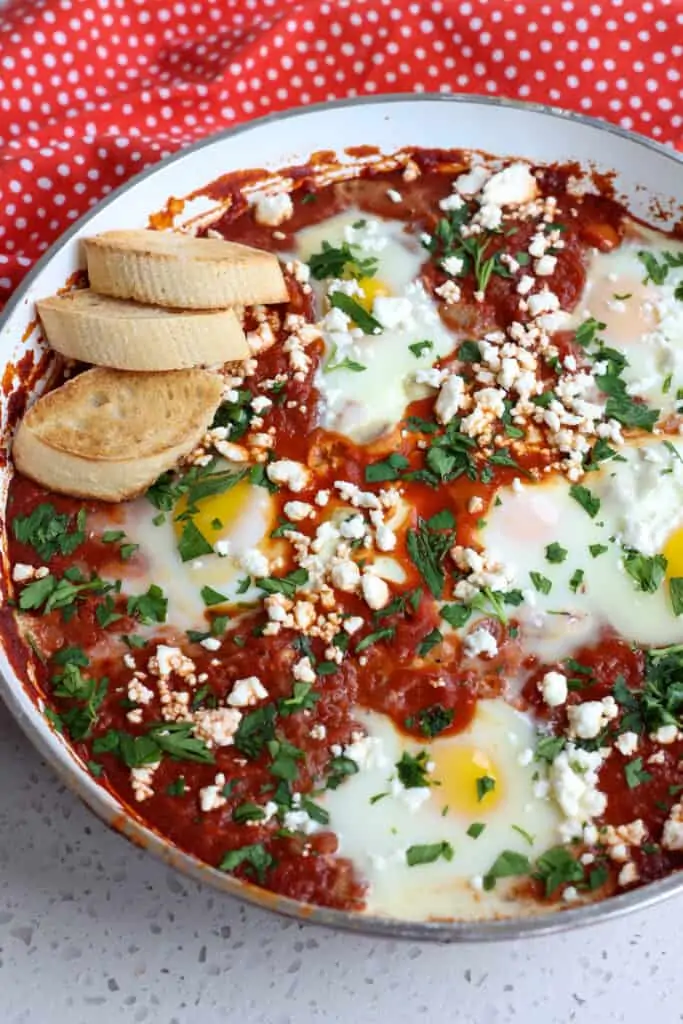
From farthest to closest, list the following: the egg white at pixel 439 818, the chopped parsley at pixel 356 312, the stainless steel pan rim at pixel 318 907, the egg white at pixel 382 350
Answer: the chopped parsley at pixel 356 312 → the egg white at pixel 382 350 → the egg white at pixel 439 818 → the stainless steel pan rim at pixel 318 907

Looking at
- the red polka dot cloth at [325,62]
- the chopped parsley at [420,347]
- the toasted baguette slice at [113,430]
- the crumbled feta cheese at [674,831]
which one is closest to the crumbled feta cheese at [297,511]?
the toasted baguette slice at [113,430]

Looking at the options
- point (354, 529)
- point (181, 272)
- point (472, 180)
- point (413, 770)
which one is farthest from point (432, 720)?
point (472, 180)

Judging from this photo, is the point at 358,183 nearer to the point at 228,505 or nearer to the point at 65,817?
the point at 228,505

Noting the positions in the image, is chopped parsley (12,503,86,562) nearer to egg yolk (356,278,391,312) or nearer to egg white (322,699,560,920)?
egg white (322,699,560,920)

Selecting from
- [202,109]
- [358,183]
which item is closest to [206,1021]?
[358,183]

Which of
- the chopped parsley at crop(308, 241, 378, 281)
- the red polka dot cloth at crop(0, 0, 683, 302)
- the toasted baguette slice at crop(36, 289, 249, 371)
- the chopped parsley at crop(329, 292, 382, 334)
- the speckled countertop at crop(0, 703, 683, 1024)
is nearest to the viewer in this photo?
the speckled countertop at crop(0, 703, 683, 1024)

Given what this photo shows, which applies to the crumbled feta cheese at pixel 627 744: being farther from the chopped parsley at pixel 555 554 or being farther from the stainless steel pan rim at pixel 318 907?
the chopped parsley at pixel 555 554

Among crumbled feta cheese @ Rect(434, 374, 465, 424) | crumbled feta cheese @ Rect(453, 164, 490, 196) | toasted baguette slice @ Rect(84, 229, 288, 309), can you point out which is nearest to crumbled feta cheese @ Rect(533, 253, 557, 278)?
crumbled feta cheese @ Rect(453, 164, 490, 196)

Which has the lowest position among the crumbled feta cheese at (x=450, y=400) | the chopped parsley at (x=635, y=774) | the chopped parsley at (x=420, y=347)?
the chopped parsley at (x=635, y=774)
